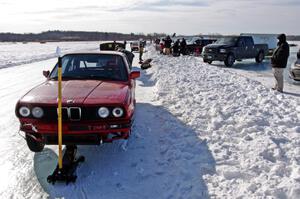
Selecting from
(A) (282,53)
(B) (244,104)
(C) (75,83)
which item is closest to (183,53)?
(A) (282,53)

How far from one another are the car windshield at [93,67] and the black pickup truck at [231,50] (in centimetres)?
1520

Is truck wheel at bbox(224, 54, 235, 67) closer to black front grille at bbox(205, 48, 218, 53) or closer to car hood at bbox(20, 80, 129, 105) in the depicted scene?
black front grille at bbox(205, 48, 218, 53)

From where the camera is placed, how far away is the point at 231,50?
20719 mm

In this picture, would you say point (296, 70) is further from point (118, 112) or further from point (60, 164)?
point (60, 164)

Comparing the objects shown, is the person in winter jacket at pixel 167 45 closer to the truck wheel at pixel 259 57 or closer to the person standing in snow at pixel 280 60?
the truck wheel at pixel 259 57

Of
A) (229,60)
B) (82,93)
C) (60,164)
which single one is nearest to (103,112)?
(82,93)

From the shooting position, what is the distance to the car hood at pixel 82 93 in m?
4.71

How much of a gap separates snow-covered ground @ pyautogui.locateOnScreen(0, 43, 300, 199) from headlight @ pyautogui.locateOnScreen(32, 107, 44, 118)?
80cm

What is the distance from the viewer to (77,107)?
4609 millimetres

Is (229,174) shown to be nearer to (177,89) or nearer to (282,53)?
(177,89)

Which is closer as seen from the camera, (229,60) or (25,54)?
(229,60)

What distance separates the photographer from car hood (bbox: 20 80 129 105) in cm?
471

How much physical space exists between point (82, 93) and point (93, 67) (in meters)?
1.47

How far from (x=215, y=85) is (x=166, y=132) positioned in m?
4.90
